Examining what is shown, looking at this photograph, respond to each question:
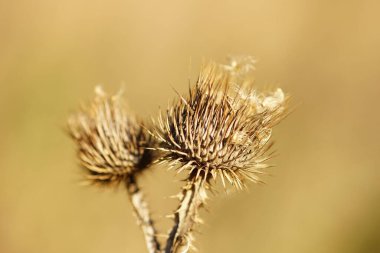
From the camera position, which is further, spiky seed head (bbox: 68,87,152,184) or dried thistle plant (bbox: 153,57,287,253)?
→ spiky seed head (bbox: 68,87,152,184)

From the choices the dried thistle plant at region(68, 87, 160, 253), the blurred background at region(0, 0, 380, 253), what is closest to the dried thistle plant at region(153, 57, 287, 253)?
the dried thistle plant at region(68, 87, 160, 253)

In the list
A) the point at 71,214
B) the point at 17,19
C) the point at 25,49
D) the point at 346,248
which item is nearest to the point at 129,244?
the point at 71,214

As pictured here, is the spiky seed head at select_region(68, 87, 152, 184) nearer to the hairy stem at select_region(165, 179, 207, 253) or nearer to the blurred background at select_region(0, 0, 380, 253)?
the hairy stem at select_region(165, 179, 207, 253)

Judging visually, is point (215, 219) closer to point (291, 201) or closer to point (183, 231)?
point (291, 201)

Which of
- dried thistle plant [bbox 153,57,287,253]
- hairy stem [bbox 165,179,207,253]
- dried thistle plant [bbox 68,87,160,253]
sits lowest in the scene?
hairy stem [bbox 165,179,207,253]

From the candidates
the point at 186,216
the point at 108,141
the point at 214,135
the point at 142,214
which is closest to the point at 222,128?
the point at 214,135

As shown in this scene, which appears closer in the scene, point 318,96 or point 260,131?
point 260,131
